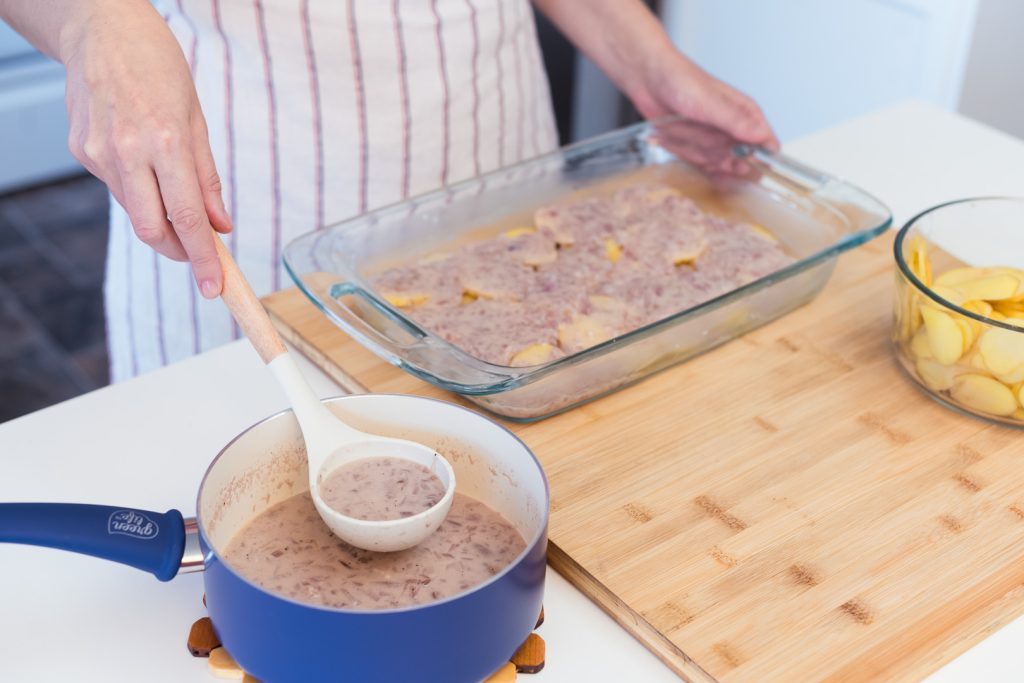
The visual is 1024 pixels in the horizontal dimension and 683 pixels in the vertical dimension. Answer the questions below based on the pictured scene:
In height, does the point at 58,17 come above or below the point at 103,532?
above

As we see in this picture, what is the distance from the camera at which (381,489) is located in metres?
0.66

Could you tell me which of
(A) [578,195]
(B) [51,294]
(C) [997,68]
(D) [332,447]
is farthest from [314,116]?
(C) [997,68]

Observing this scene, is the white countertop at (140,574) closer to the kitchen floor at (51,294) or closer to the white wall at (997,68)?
the kitchen floor at (51,294)

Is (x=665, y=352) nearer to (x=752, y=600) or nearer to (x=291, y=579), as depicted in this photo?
(x=752, y=600)

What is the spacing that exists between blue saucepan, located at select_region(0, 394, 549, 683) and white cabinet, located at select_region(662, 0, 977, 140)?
1729mm

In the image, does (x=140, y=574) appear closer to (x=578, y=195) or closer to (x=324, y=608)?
(x=324, y=608)

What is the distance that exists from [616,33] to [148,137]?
28.2 inches

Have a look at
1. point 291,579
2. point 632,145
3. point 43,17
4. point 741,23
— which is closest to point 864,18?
point 741,23

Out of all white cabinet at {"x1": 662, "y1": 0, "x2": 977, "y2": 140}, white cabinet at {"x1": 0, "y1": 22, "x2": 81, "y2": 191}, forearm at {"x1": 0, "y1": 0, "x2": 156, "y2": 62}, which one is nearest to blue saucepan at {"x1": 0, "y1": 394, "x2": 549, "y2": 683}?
forearm at {"x1": 0, "y1": 0, "x2": 156, "y2": 62}

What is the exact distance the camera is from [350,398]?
704 mm

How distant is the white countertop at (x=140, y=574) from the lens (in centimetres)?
64

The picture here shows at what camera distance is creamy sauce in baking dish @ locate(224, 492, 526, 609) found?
0.60 m

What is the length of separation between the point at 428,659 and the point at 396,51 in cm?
74

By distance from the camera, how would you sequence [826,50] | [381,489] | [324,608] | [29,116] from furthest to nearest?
[29,116]
[826,50]
[381,489]
[324,608]
